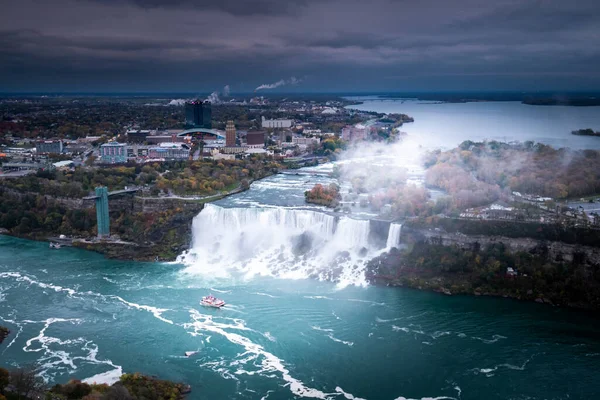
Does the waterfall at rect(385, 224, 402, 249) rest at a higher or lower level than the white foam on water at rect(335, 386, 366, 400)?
higher

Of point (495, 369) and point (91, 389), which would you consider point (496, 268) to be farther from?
point (91, 389)

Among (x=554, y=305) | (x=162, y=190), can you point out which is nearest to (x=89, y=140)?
(x=162, y=190)

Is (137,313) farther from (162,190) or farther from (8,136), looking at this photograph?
(8,136)

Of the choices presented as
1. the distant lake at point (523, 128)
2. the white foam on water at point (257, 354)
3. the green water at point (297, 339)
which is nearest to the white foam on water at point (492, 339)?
the green water at point (297, 339)

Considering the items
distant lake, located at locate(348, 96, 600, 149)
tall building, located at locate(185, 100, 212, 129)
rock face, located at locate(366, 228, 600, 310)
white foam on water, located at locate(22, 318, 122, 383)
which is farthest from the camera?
tall building, located at locate(185, 100, 212, 129)

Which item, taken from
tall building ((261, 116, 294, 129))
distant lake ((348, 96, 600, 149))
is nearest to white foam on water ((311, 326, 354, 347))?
distant lake ((348, 96, 600, 149))

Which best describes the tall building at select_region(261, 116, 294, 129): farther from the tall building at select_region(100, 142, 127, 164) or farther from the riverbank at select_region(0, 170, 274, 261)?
the riverbank at select_region(0, 170, 274, 261)
